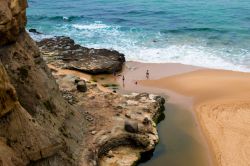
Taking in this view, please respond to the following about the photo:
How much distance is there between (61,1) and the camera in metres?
82.2

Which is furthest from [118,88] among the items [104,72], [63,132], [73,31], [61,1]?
[61,1]

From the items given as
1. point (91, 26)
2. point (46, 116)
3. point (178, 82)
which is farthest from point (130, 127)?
point (91, 26)

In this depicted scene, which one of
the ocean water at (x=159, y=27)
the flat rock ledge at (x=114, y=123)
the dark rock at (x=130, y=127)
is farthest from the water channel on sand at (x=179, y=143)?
the ocean water at (x=159, y=27)

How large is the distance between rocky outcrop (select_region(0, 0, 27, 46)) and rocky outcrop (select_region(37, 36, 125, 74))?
1892 centimetres

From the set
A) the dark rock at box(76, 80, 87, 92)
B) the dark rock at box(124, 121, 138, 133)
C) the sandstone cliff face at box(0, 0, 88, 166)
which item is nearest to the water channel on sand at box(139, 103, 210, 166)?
the dark rock at box(124, 121, 138, 133)

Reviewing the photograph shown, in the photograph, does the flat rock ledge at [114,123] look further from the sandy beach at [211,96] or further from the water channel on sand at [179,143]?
the sandy beach at [211,96]

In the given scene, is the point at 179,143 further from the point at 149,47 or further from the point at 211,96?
the point at 149,47

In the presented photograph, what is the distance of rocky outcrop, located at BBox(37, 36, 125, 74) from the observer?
132ft

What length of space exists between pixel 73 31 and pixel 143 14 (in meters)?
14.8

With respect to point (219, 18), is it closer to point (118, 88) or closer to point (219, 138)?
point (118, 88)

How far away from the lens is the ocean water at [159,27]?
4694cm

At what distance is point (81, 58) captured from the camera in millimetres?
42906

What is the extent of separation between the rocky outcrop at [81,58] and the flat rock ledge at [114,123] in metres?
7.50

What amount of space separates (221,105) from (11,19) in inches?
817
